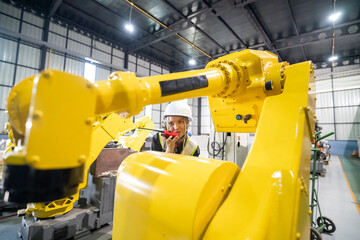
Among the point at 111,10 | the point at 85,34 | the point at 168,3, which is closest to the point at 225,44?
the point at 168,3

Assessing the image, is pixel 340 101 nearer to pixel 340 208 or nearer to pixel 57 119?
pixel 340 208

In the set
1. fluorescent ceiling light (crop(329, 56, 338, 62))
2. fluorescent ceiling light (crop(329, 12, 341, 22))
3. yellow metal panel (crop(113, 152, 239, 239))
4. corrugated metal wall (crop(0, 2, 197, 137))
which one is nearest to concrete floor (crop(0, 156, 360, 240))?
yellow metal panel (crop(113, 152, 239, 239))

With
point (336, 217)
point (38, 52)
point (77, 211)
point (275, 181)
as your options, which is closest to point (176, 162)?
point (275, 181)

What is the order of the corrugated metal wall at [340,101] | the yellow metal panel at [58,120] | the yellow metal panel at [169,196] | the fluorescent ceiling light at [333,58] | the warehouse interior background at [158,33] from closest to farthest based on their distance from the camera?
the yellow metal panel at [58,120], the yellow metal panel at [169,196], the warehouse interior background at [158,33], the fluorescent ceiling light at [333,58], the corrugated metal wall at [340,101]

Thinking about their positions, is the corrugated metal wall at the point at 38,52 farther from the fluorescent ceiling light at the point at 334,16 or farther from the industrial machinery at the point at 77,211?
the fluorescent ceiling light at the point at 334,16

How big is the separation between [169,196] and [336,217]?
5168mm

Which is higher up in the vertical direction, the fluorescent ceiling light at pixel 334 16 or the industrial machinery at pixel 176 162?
the fluorescent ceiling light at pixel 334 16

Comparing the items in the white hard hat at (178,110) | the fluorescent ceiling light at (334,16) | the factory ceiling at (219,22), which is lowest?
the white hard hat at (178,110)

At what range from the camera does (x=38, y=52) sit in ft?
35.3

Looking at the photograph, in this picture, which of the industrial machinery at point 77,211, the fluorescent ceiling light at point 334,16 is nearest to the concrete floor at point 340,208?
the industrial machinery at point 77,211

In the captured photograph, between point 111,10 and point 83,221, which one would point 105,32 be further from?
point 83,221

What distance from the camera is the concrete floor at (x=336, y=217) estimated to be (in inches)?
132

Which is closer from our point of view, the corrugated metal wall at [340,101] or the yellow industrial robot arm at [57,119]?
the yellow industrial robot arm at [57,119]

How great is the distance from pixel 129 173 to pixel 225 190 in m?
0.59
